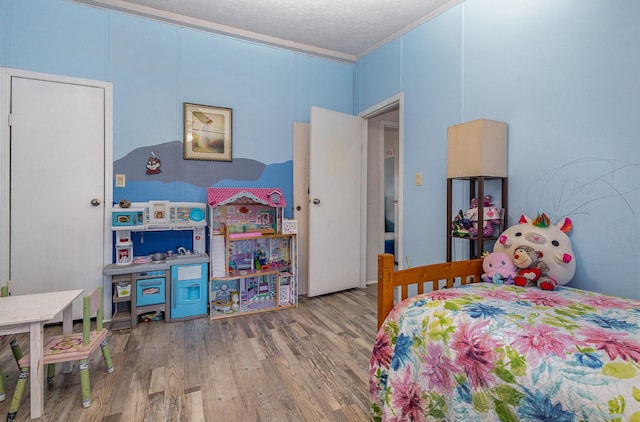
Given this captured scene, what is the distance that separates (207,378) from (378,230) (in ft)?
8.42

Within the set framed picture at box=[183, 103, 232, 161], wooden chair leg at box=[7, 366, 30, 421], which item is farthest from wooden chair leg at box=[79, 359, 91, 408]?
framed picture at box=[183, 103, 232, 161]

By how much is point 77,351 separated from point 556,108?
2.84 meters

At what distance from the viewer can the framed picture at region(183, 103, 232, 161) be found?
109 inches

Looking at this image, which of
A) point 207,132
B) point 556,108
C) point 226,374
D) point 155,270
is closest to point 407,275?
point 226,374

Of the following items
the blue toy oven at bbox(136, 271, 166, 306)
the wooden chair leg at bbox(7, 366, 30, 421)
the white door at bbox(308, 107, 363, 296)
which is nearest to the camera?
the wooden chair leg at bbox(7, 366, 30, 421)

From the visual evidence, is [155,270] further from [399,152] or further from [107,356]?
[399,152]

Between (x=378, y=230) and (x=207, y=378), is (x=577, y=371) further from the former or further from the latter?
(x=378, y=230)

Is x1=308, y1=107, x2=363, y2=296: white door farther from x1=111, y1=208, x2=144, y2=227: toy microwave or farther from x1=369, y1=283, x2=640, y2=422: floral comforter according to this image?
x1=369, y1=283, x2=640, y2=422: floral comforter

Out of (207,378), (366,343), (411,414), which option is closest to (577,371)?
(411,414)

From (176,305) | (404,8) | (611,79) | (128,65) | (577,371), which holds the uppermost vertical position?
(404,8)

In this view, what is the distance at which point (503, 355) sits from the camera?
925 mm

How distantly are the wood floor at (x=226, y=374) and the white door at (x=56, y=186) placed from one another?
0.48 metres

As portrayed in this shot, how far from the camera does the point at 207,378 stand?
1719mm

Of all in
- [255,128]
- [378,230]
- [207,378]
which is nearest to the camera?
[207,378]
